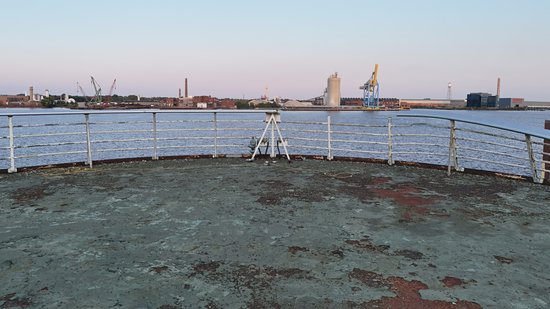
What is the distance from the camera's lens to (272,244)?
13.6 ft

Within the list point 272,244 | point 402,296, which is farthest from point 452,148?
point 402,296

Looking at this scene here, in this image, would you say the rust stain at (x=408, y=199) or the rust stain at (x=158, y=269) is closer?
the rust stain at (x=158, y=269)

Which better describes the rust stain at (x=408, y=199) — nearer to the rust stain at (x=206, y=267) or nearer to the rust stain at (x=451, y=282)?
the rust stain at (x=451, y=282)

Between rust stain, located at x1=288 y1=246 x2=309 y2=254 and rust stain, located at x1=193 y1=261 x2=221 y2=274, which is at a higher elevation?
rust stain, located at x1=288 y1=246 x2=309 y2=254

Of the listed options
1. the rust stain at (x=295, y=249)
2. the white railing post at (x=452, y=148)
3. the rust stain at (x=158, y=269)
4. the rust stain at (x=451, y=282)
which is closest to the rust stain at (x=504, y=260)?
the rust stain at (x=451, y=282)

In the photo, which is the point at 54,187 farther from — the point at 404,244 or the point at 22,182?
the point at 404,244

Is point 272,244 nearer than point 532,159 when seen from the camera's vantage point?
Yes

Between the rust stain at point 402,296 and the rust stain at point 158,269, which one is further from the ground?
the rust stain at point 158,269

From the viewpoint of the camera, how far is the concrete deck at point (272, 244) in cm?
308

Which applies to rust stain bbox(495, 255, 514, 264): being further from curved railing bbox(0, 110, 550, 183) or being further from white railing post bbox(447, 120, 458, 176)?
white railing post bbox(447, 120, 458, 176)

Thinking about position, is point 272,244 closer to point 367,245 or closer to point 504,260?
point 367,245

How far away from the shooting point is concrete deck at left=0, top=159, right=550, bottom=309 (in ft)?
10.1

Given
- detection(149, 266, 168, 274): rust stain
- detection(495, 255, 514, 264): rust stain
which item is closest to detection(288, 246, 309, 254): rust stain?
detection(149, 266, 168, 274): rust stain

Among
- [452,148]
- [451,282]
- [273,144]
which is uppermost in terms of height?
[452,148]
